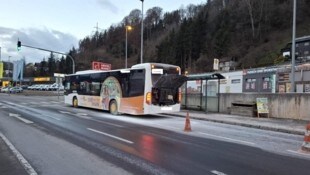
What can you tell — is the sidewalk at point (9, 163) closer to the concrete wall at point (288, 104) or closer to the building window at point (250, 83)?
the concrete wall at point (288, 104)

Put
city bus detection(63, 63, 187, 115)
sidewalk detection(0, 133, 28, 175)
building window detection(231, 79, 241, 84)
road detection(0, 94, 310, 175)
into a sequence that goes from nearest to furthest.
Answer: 1. sidewalk detection(0, 133, 28, 175)
2. road detection(0, 94, 310, 175)
3. city bus detection(63, 63, 187, 115)
4. building window detection(231, 79, 241, 84)

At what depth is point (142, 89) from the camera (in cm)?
2044

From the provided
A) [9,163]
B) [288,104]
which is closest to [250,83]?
[288,104]

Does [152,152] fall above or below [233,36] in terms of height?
below

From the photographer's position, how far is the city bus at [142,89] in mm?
20312

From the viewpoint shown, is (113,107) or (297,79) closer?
(113,107)

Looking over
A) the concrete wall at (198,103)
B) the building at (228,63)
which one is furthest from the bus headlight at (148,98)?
the building at (228,63)

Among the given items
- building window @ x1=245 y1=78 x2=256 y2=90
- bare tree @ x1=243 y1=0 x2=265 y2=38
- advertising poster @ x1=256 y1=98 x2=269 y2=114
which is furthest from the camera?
bare tree @ x1=243 y1=0 x2=265 y2=38

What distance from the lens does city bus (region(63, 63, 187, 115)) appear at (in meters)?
20.3

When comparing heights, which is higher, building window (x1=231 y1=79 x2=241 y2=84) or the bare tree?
the bare tree

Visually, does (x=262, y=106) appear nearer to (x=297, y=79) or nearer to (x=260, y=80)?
(x=297, y=79)

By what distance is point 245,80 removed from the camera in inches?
1494

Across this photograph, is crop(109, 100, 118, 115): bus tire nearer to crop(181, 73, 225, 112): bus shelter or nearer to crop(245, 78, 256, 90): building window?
crop(181, 73, 225, 112): bus shelter

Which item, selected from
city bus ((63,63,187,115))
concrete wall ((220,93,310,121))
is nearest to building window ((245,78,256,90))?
concrete wall ((220,93,310,121))
